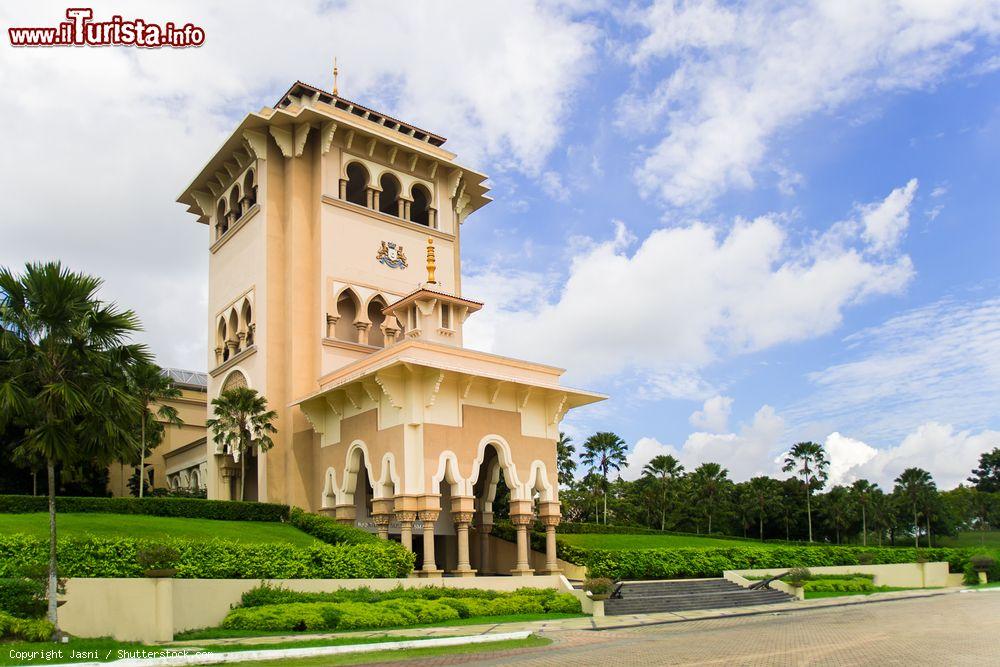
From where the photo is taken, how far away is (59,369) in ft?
53.9

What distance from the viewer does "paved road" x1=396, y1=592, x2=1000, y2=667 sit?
1338 cm

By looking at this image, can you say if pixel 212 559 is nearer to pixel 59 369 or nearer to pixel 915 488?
pixel 59 369

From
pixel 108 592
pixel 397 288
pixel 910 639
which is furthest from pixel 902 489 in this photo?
pixel 108 592

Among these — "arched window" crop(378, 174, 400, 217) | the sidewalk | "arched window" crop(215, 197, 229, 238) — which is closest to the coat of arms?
"arched window" crop(378, 174, 400, 217)

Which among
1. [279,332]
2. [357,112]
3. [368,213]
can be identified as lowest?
[279,332]

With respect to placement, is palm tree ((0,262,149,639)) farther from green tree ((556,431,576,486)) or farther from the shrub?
green tree ((556,431,576,486))

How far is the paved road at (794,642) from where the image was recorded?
43.9ft

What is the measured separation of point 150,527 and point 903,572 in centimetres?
3164

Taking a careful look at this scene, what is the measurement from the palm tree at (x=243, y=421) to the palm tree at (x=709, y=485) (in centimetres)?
3943

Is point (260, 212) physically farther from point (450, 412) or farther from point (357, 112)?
point (450, 412)

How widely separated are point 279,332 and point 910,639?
81.4 ft

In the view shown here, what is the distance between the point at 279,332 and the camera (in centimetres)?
3419

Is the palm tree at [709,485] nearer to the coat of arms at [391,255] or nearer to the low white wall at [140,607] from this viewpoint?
the coat of arms at [391,255]

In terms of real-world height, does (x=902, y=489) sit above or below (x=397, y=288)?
below
